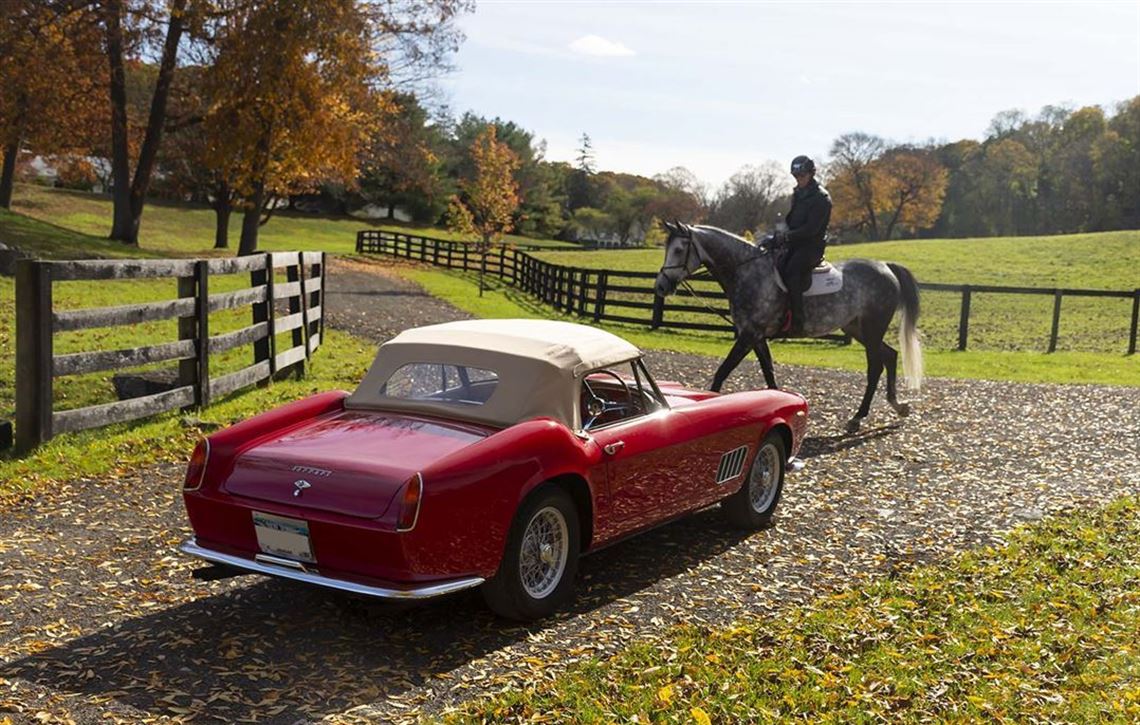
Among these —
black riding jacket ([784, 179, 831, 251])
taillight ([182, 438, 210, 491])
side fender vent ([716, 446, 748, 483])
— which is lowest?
side fender vent ([716, 446, 748, 483])

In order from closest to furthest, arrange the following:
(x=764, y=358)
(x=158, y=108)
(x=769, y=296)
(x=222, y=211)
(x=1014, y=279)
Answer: (x=769, y=296) < (x=764, y=358) < (x=158, y=108) < (x=1014, y=279) < (x=222, y=211)

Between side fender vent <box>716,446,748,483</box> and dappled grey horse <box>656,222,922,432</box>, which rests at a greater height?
dappled grey horse <box>656,222,922,432</box>

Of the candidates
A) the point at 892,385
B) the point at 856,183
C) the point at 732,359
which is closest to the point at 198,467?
the point at 732,359

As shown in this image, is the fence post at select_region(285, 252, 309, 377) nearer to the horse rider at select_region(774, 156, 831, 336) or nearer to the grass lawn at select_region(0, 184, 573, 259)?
the horse rider at select_region(774, 156, 831, 336)

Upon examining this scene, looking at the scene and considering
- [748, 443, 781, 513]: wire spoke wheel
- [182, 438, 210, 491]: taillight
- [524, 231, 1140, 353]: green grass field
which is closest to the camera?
[182, 438, 210, 491]: taillight

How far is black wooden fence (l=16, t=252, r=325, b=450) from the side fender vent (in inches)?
216

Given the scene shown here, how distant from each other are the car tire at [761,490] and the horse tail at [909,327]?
19.9 ft

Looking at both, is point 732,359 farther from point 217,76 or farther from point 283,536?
point 217,76

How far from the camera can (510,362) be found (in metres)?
6.11

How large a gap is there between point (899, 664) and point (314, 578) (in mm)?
2906

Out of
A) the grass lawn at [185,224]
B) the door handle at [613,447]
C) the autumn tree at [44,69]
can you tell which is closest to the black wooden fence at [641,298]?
the door handle at [613,447]

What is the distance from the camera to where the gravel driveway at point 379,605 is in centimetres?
477

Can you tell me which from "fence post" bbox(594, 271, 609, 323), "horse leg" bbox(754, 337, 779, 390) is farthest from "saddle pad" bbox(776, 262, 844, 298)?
"fence post" bbox(594, 271, 609, 323)

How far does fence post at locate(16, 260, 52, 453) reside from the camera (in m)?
8.65
